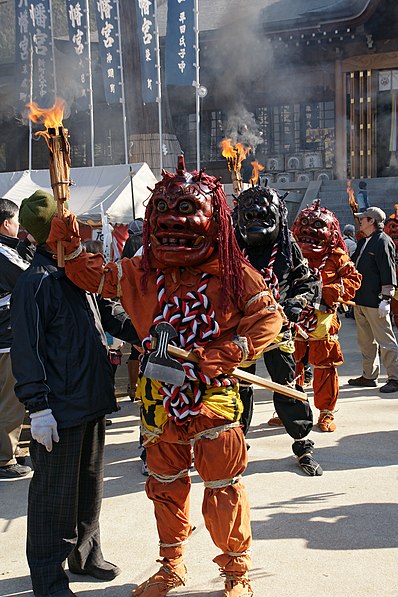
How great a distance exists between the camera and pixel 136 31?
14.6m

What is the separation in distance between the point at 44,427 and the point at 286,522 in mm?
1644

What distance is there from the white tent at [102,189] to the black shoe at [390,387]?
15.2ft

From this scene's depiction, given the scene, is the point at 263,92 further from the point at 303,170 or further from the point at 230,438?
the point at 230,438

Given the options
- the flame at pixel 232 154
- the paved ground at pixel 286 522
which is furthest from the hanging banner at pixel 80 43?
the paved ground at pixel 286 522

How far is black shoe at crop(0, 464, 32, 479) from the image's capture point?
4590mm

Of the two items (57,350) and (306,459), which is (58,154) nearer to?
(57,350)

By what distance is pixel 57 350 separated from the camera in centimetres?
294

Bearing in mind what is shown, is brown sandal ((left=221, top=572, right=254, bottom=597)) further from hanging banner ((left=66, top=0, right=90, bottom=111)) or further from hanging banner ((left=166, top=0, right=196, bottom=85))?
hanging banner ((left=66, top=0, right=90, bottom=111))

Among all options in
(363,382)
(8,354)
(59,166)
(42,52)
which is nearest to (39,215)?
(59,166)

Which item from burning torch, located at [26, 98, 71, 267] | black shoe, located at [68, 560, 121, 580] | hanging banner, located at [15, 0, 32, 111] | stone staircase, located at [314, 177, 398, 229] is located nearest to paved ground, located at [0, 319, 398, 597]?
black shoe, located at [68, 560, 121, 580]

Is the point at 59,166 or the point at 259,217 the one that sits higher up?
the point at 59,166

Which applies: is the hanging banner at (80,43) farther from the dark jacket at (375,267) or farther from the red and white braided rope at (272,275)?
the red and white braided rope at (272,275)

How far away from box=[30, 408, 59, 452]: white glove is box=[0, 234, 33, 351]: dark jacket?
6.49 feet

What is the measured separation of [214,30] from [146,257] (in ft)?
59.5
